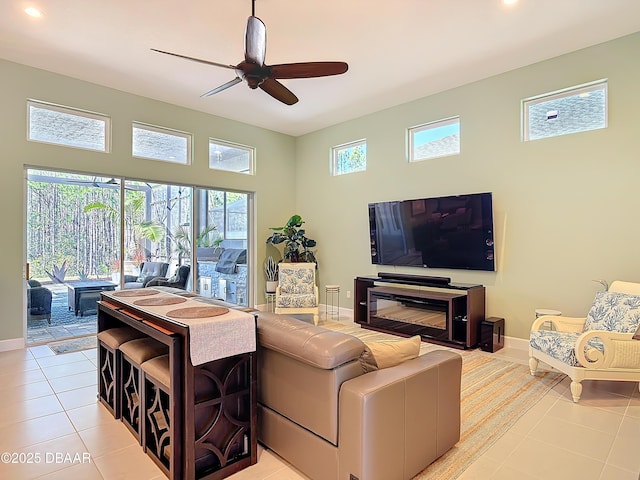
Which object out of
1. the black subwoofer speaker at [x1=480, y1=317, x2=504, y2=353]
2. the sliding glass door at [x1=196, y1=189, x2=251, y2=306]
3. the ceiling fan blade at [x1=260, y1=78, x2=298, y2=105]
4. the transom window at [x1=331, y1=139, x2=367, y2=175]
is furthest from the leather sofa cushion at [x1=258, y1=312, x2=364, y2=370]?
the transom window at [x1=331, y1=139, x2=367, y2=175]

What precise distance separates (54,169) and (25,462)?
3.83m

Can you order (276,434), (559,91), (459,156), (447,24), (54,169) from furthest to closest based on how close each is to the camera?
(459,156)
(54,169)
(559,91)
(447,24)
(276,434)

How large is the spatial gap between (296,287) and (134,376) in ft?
12.4

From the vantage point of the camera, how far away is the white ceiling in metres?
3.35

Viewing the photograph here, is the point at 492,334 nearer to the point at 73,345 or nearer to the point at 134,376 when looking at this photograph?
the point at 134,376

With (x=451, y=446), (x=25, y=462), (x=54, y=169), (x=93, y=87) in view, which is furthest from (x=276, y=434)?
(x=93, y=87)

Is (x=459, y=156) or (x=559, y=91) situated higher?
(x=559, y=91)

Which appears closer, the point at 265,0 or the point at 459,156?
the point at 265,0

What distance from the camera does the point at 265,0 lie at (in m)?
3.21

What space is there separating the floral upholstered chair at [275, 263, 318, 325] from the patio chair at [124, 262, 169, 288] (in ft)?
6.11

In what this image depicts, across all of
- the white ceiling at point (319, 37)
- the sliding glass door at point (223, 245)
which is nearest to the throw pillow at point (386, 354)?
the white ceiling at point (319, 37)

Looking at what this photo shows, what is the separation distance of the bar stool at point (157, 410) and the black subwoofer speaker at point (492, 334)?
3.71 m

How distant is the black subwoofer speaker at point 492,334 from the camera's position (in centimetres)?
440

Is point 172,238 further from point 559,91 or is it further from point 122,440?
point 559,91
